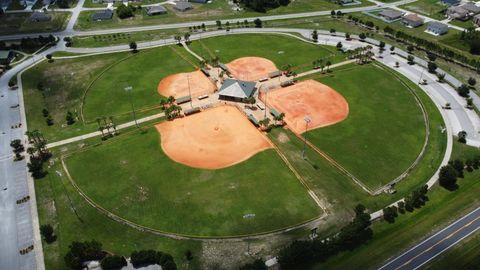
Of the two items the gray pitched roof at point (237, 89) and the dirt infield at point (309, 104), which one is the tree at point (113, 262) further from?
the gray pitched roof at point (237, 89)

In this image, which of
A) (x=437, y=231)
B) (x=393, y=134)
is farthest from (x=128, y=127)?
(x=437, y=231)

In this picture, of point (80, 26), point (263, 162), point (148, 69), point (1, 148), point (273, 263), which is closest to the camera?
point (273, 263)

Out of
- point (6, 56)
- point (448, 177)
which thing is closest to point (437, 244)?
point (448, 177)

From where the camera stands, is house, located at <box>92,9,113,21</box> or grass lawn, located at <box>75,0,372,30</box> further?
house, located at <box>92,9,113,21</box>

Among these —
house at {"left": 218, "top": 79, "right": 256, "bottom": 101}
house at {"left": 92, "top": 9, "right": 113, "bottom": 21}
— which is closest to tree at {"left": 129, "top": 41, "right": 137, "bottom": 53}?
house at {"left": 92, "top": 9, "right": 113, "bottom": 21}

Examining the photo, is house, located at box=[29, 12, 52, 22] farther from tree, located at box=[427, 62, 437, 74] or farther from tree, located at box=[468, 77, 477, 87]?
tree, located at box=[468, 77, 477, 87]

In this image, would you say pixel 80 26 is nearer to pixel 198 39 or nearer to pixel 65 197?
pixel 198 39
